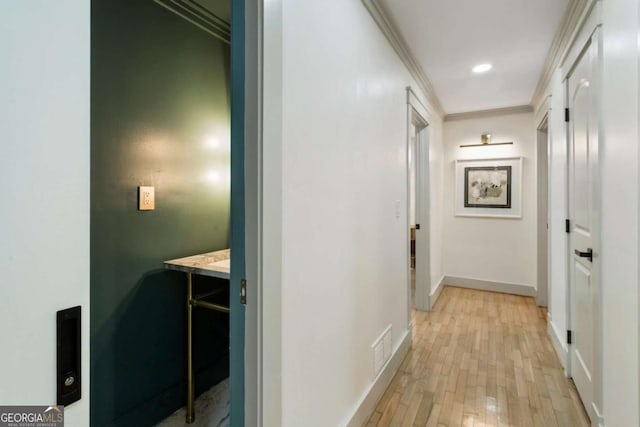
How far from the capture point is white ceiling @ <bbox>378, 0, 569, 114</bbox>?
80.4 inches

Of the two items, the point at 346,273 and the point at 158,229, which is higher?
→ the point at 158,229

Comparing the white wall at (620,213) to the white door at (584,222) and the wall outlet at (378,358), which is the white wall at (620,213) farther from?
the wall outlet at (378,358)

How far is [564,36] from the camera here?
2277 mm

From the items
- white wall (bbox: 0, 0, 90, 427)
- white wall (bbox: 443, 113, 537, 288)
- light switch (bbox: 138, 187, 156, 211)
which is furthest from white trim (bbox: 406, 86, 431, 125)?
white wall (bbox: 0, 0, 90, 427)

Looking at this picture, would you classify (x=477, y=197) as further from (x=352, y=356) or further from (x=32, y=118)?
(x=32, y=118)

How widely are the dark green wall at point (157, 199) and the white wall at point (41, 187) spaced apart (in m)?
1.28

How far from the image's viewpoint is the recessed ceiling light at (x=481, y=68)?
9.59 ft

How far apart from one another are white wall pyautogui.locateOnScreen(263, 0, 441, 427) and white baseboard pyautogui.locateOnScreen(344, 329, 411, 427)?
50 mm

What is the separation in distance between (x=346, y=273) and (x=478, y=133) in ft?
12.5

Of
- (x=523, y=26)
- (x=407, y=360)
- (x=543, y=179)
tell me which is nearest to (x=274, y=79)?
(x=523, y=26)

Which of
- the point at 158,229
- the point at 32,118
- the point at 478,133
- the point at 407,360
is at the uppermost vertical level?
the point at 478,133

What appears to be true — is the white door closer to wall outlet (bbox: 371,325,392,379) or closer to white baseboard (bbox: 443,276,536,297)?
wall outlet (bbox: 371,325,392,379)

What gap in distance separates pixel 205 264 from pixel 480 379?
2.05m

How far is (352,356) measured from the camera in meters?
1.67
